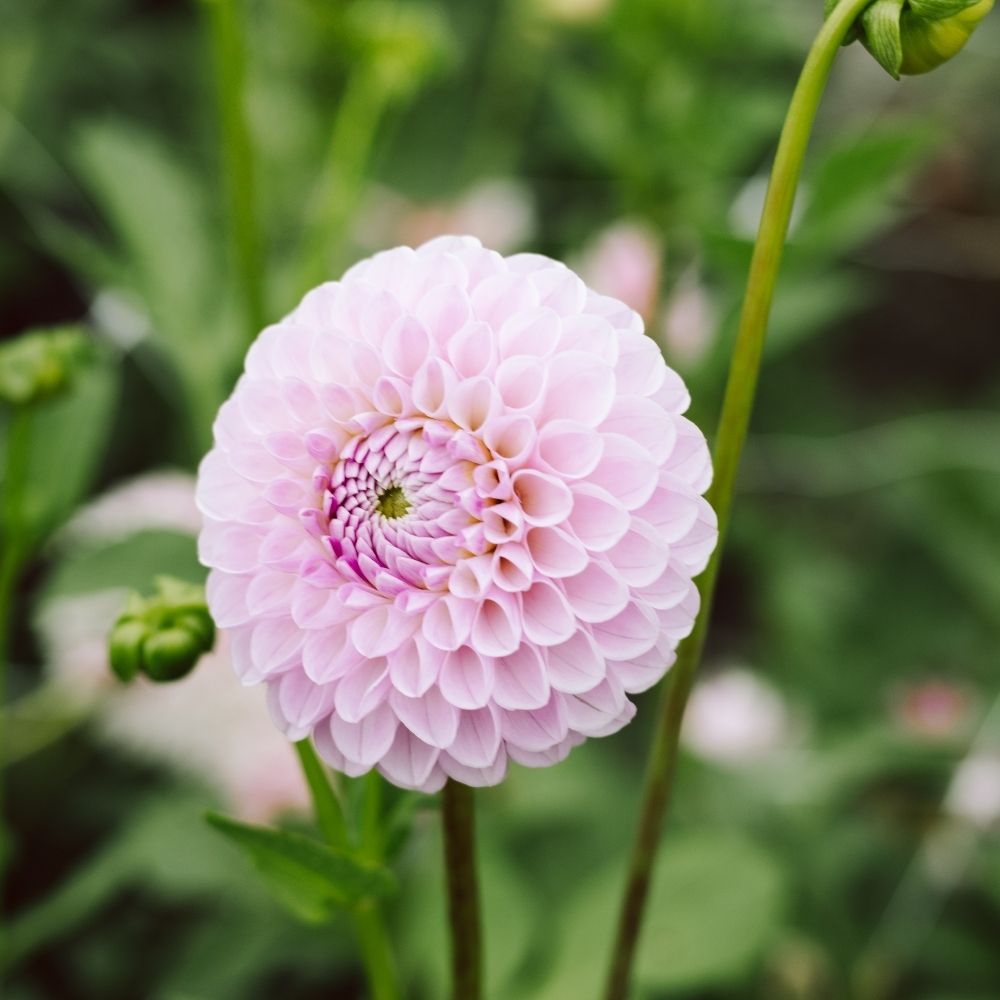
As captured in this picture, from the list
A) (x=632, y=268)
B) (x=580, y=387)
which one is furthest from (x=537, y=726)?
(x=632, y=268)

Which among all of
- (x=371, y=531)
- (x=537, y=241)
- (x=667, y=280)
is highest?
(x=371, y=531)

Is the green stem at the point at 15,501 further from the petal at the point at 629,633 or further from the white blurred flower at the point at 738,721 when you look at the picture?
the white blurred flower at the point at 738,721

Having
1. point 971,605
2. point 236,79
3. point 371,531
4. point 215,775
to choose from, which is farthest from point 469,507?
point 971,605

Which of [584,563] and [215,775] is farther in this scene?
[215,775]

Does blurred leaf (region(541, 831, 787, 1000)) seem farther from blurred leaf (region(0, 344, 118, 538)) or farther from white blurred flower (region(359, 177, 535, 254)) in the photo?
white blurred flower (region(359, 177, 535, 254))

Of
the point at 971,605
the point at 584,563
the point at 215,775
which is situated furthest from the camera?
the point at 971,605

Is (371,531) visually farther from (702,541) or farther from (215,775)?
(215,775)

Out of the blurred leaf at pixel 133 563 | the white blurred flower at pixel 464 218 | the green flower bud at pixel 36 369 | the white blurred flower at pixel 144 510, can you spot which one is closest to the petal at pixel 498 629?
the green flower bud at pixel 36 369
